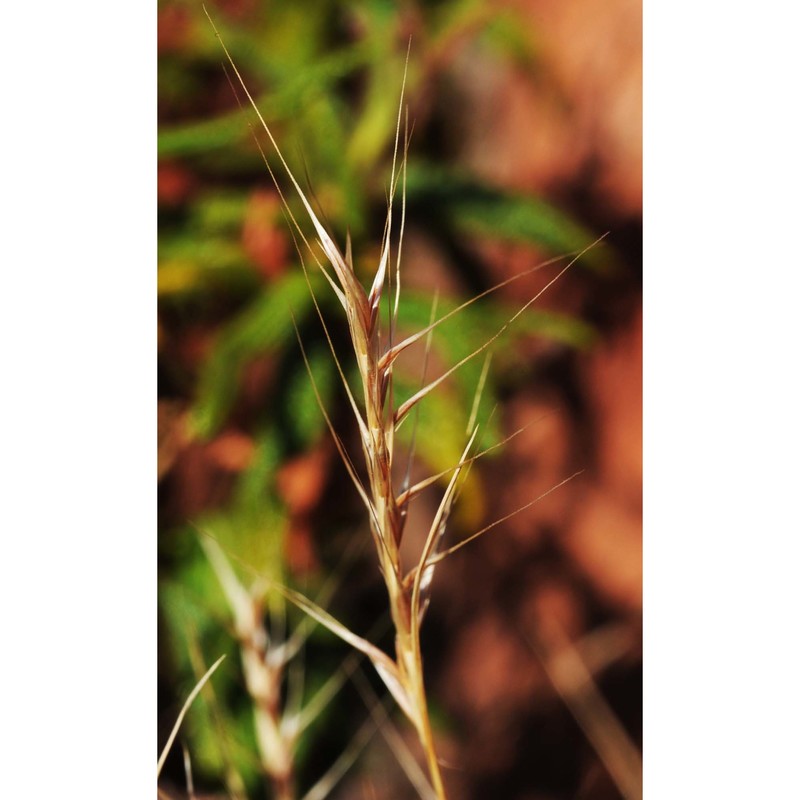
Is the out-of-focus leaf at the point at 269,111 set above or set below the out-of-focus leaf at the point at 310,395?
above

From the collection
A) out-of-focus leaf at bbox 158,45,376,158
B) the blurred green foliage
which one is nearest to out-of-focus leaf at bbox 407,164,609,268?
the blurred green foliage

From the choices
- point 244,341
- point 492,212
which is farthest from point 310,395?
point 492,212

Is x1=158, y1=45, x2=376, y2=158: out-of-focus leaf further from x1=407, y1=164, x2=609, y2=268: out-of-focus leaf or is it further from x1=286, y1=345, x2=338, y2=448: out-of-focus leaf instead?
x1=286, y1=345, x2=338, y2=448: out-of-focus leaf

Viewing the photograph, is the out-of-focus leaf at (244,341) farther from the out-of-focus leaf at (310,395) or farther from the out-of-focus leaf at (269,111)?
the out-of-focus leaf at (269,111)

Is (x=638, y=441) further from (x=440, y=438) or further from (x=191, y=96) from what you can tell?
(x=191, y=96)

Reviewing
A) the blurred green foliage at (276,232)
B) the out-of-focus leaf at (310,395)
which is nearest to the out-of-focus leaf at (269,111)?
the blurred green foliage at (276,232)

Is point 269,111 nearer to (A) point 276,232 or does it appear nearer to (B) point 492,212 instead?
(A) point 276,232
